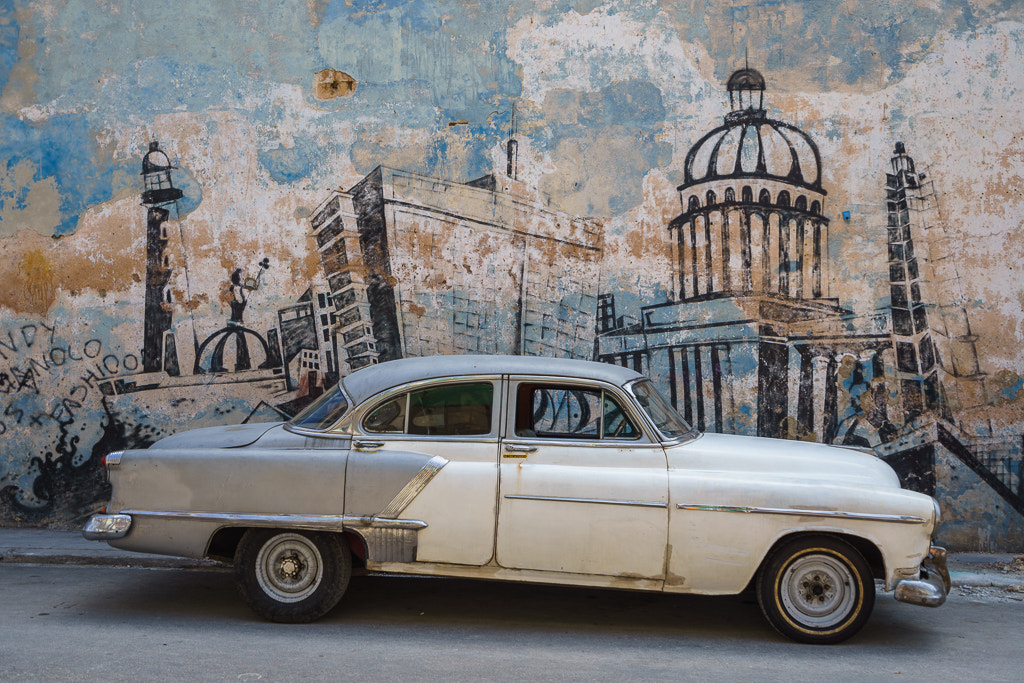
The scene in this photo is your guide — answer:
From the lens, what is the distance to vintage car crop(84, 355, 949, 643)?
4.73 m

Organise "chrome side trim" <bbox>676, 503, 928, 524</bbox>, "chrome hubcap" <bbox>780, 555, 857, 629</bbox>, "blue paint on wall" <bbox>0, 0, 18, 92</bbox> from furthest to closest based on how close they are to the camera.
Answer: "blue paint on wall" <bbox>0, 0, 18, 92</bbox> < "chrome hubcap" <bbox>780, 555, 857, 629</bbox> < "chrome side trim" <bbox>676, 503, 928, 524</bbox>

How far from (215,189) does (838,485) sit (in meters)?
5.99

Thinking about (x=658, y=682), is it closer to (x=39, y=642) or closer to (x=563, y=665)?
(x=563, y=665)

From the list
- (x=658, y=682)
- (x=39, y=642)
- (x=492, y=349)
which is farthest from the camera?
(x=492, y=349)

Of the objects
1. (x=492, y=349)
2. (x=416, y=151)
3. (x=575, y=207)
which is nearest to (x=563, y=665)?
(x=492, y=349)

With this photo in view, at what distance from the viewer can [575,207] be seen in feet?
26.0

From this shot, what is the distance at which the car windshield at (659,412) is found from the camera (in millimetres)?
5070

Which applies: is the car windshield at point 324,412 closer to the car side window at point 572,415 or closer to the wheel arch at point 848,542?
the car side window at point 572,415

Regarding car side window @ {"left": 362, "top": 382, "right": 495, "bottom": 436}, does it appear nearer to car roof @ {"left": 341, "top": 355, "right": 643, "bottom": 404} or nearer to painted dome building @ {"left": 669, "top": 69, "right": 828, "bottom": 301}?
car roof @ {"left": 341, "top": 355, "right": 643, "bottom": 404}

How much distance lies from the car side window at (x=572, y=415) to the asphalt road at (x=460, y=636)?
44.3 inches

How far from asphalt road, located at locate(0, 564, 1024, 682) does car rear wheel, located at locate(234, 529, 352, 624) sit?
136mm

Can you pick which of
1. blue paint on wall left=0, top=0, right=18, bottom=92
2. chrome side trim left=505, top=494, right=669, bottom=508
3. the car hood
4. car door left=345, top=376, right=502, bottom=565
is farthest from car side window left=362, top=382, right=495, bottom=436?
blue paint on wall left=0, top=0, right=18, bottom=92

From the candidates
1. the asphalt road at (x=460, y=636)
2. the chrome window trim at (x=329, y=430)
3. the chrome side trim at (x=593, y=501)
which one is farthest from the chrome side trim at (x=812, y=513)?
the chrome window trim at (x=329, y=430)

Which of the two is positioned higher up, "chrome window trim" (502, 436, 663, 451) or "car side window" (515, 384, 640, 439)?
"car side window" (515, 384, 640, 439)
